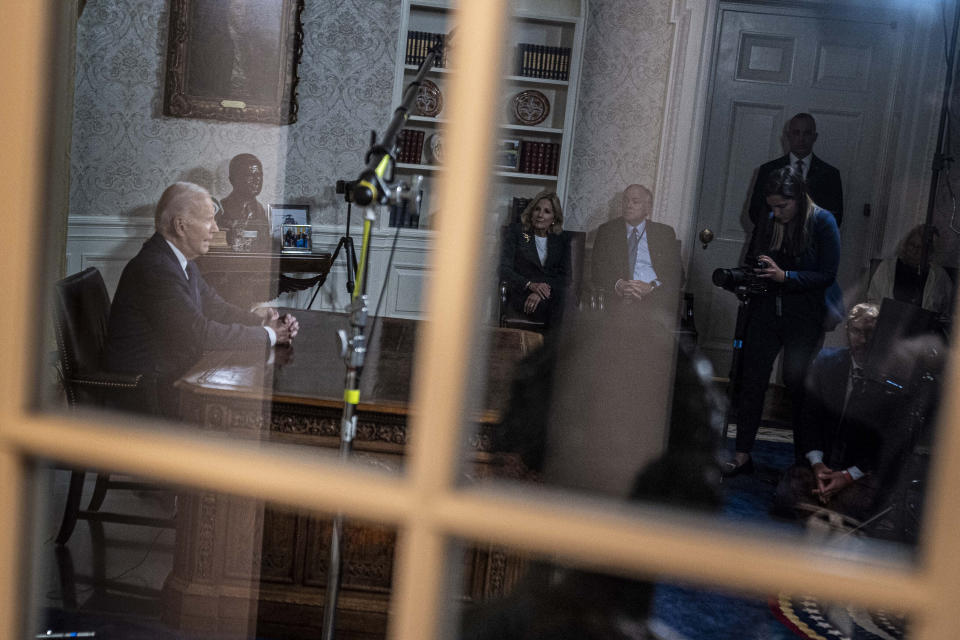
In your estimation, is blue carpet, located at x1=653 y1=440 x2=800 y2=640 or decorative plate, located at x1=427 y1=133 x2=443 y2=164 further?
decorative plate, located at x1=427 y1=133 x2=443 y2=164

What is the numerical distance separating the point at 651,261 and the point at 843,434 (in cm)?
179

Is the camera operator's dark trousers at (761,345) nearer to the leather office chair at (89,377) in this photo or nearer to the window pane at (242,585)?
the window pane at (242,585)

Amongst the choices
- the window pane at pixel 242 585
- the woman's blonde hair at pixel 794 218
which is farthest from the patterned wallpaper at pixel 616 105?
the window pane at pixel 242 585

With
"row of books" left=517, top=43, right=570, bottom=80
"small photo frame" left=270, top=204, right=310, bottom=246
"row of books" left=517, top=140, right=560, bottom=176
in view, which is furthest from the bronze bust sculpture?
"row of books" left=517, top=43, right=570, bottom=80

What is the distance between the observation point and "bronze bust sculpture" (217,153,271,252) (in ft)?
15.0

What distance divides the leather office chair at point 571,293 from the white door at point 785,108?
2.63ft

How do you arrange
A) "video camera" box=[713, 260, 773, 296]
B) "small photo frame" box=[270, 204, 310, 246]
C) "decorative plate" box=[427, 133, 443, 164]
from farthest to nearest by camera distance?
"decorative plate" box=[427, 133, 443, 164] < "small photo frame" box=[270, 204, 310, 246] < "video camera" box=[713, 260, 773, 296]

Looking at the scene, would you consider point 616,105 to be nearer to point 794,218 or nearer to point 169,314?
point 794,218

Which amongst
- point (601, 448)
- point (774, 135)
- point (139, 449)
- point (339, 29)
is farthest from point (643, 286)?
point (139, 449)

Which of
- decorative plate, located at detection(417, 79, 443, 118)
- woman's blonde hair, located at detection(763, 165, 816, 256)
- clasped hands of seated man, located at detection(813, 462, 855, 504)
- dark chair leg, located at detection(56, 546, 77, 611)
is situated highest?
decorative plate, located at detection(417, 79, 443, 118)

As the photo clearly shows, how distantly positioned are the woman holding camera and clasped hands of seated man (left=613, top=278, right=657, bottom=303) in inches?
28.6

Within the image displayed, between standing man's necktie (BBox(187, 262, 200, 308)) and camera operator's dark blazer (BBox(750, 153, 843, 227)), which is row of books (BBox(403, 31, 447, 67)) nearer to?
camera operator's dark blazer (BBox(750, 153, 843, 227))

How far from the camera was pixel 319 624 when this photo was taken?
2295 millimetres

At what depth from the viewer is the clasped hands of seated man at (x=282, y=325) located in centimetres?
268
